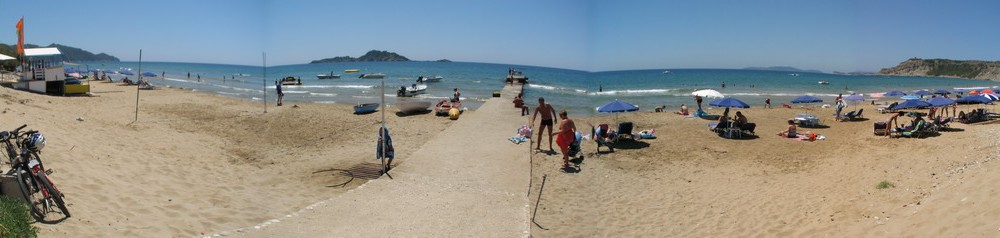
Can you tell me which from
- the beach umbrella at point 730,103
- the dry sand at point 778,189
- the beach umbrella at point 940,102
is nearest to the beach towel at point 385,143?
the dry sand at point 778,189

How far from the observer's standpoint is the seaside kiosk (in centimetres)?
2462

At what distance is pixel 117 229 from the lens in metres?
6.27

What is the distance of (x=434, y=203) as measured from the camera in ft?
26.3

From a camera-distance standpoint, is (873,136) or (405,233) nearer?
A: (405,233)

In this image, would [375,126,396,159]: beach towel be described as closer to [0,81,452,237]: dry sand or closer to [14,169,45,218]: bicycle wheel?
[0,81,452,237]: dry sand

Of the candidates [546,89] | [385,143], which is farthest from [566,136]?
[546,89]

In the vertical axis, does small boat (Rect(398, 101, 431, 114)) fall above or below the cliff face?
below

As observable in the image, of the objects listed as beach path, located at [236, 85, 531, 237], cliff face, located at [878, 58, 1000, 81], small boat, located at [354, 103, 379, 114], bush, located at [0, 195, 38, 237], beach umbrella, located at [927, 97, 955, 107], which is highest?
cliff face, located at [878, 58, 1000, 81]

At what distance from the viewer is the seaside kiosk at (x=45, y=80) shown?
24625mm

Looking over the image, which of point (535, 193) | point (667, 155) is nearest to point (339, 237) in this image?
point (535, 193)

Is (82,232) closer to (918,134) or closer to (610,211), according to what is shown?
(610,211)

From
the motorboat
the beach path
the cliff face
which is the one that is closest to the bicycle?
the beach path

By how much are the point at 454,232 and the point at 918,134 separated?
15566mm

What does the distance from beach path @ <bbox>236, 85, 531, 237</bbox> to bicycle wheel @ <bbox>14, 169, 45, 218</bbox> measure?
6.63ft
